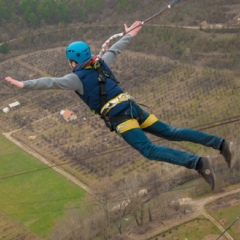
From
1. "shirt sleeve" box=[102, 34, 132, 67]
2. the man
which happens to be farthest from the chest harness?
"shirt sleeve" box=[102, 34, 132, 67]

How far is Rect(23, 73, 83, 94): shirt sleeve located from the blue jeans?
2.15 ft

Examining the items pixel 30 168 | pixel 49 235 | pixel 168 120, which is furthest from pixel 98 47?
pixel 49 235

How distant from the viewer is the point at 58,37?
4659 centimetres

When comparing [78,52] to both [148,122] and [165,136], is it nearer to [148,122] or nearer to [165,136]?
[148,122]

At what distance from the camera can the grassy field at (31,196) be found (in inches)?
896

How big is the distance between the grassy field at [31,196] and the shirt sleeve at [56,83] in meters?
17.3

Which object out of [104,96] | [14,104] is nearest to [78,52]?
[104,96]

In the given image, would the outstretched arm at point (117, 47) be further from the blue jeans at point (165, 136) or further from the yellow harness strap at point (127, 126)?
the yellow harness strap at point (127, 126)

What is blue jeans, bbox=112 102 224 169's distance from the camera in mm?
5523

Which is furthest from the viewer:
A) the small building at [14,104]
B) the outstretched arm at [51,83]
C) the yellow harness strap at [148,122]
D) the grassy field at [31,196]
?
the small building at [14,104]

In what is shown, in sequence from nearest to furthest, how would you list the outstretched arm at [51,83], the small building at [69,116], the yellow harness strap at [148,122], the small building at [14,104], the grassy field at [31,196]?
the outstretched arm at [51,83] < the yellow harness strap at [148,122] < the grassy field at [31,196] < the small building at [69,116] < the small building at [14,104]

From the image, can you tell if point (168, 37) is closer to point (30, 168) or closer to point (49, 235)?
point (30, 168)

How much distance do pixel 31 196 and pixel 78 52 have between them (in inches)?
800

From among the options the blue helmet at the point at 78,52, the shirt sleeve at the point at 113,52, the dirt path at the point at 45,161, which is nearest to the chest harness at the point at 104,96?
the blue helmet at the point at 78,52
